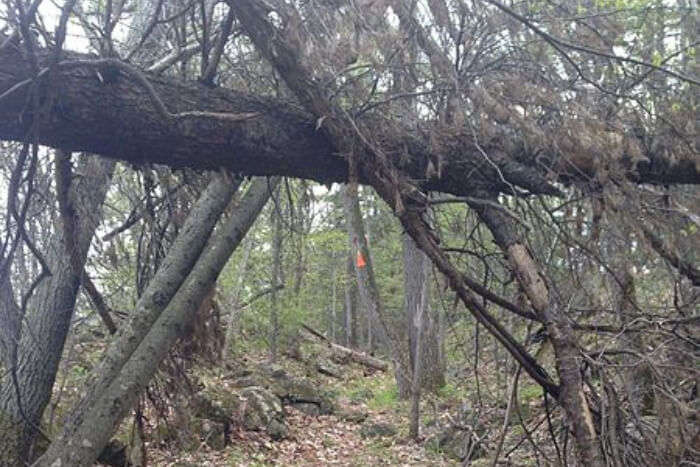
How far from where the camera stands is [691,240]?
10.3 ft

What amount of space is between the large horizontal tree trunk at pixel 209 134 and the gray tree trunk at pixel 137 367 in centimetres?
114

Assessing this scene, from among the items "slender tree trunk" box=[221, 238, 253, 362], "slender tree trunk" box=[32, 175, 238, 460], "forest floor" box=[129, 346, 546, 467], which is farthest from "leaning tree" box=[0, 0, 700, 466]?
"slender tree trunk" box=[221, 238, 253, 362]

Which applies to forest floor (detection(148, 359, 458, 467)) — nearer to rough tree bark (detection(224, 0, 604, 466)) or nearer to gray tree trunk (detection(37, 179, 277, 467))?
gray tree trunk (detection(37, 179, 277, 467))

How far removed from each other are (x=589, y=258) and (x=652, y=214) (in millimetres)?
338

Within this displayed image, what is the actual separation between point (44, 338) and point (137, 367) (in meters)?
0.83

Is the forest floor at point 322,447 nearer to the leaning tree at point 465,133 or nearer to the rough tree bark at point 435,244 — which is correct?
the leaning tree at point 465,133

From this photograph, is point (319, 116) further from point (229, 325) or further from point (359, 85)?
point (229, 325)

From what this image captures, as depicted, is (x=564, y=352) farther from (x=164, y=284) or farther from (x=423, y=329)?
(x=423, y=329)

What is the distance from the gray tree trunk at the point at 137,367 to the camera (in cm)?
334

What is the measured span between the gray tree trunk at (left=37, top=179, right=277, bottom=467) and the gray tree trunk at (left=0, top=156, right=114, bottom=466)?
486mm

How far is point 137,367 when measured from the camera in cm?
355

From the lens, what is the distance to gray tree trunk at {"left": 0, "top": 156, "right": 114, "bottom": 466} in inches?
148

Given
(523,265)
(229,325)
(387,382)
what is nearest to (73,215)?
(523,265)

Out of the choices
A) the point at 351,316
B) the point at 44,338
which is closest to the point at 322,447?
the point at 44,338
